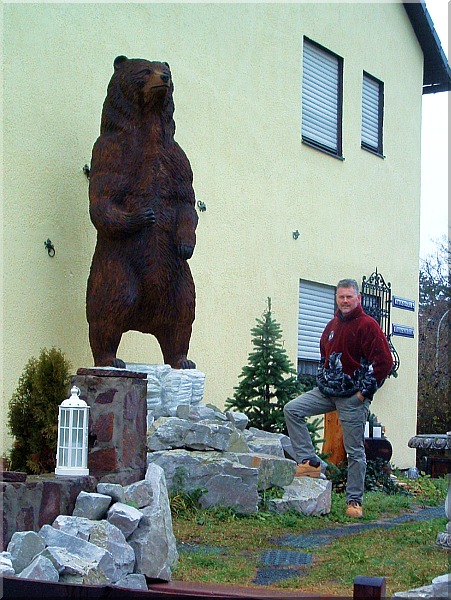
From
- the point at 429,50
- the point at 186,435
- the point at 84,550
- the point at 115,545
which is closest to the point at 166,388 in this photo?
the point at 186,435

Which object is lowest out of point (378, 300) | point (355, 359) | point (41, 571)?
point (41, 571)

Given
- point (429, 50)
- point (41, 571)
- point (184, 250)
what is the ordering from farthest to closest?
1. point (429, 50)
2. point (184, 250)
3. point (41, 571)

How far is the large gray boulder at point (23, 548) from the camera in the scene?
3900 millimetres

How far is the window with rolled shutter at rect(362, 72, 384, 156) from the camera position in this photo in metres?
13.2

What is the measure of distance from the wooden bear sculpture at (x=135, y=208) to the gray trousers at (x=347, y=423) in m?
1.37

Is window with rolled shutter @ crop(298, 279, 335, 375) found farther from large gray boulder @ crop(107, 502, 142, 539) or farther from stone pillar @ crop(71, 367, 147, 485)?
large gray boulder @ crop(107, 502, 142, 539)

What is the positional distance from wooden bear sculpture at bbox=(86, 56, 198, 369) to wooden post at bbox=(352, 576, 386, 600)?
4.52 meters

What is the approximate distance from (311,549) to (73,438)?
163cm

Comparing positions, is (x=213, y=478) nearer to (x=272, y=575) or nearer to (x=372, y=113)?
(x=272, y=575)

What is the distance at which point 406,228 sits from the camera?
46.3 feet

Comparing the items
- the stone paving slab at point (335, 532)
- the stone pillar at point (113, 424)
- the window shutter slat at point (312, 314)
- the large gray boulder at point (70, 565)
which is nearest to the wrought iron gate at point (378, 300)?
the window shutter slat at point (312, 314)

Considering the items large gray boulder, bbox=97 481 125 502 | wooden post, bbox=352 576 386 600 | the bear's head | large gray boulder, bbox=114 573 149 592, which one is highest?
the bear's head

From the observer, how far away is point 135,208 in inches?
293

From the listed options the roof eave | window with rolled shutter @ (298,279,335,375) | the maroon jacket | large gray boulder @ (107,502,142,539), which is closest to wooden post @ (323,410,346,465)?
window with rolled shutter @ (298,279,335,375)
